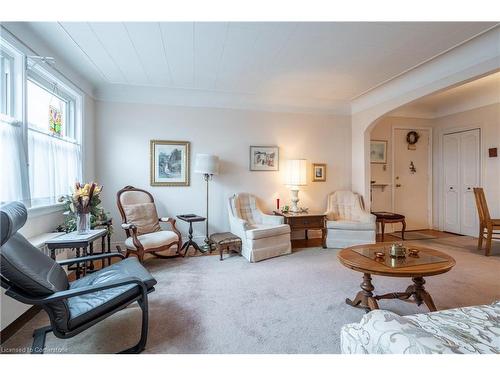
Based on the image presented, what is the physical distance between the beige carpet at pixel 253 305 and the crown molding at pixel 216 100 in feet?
8.49

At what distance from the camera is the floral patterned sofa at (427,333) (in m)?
0.83

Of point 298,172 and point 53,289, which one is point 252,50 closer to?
point 298,172

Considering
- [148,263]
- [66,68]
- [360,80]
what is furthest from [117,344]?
[360,80]

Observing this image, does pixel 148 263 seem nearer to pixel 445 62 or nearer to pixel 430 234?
pixel 445 62

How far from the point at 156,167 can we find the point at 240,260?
207cm

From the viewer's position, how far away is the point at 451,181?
5305 millimetres

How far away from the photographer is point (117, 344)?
1.73 meters

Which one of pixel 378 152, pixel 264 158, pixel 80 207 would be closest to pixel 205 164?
pixel 264 158

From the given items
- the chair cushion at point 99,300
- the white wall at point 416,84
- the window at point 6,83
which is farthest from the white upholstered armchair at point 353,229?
the window at point 6,83

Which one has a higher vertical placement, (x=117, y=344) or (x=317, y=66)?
(x=317, y=66)

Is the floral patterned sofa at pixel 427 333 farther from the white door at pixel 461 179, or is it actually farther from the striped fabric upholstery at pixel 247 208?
the white door at pixel 461 179

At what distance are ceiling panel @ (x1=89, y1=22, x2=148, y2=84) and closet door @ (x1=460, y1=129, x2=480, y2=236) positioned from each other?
603 centimetres
